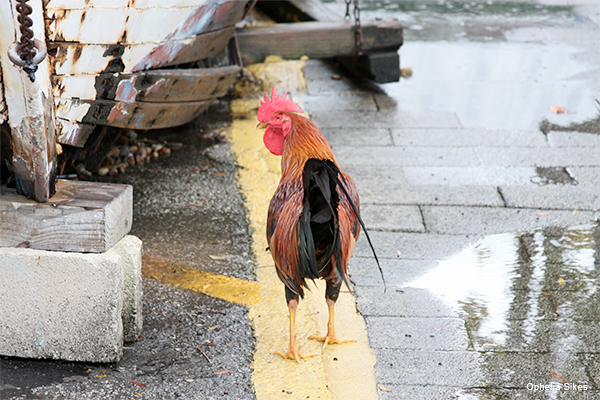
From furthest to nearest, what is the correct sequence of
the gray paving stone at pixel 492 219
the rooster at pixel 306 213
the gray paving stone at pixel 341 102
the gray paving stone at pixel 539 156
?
1. the gray paving stone at pixel 341 102
2. the gray paving stone at pixel 539 156
3. the gray paving stone at pixel 492 219
4. the rooster at pixel 306 213

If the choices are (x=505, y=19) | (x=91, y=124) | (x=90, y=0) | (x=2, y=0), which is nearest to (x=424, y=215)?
(x=91, y=124)

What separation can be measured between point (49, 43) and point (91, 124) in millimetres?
720

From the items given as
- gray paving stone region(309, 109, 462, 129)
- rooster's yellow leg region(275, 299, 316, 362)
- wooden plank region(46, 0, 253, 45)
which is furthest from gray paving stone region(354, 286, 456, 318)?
gray paving stone region(309, 109, 462, 129)

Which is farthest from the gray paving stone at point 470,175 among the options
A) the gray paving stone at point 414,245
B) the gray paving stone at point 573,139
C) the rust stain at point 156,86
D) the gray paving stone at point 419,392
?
the gray paving stone at point 419,392

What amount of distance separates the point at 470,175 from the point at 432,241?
49.3 inches

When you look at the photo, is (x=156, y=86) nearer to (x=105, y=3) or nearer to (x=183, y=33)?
(x=183, y=33)

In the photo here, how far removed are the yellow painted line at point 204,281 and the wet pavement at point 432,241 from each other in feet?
0.22

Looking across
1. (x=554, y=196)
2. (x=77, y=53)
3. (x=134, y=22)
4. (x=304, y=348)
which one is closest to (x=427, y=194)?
(x=554, y=196)

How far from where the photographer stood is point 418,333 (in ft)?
11.3

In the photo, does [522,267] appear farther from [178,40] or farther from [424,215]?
[178,40]

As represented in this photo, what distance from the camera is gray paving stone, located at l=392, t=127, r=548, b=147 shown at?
19.9 feet

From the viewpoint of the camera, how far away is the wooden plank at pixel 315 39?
22.2ft

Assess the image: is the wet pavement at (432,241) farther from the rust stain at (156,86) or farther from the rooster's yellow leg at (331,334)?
the rust stain at (156,86)

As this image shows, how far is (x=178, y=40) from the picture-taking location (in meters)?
4.38
